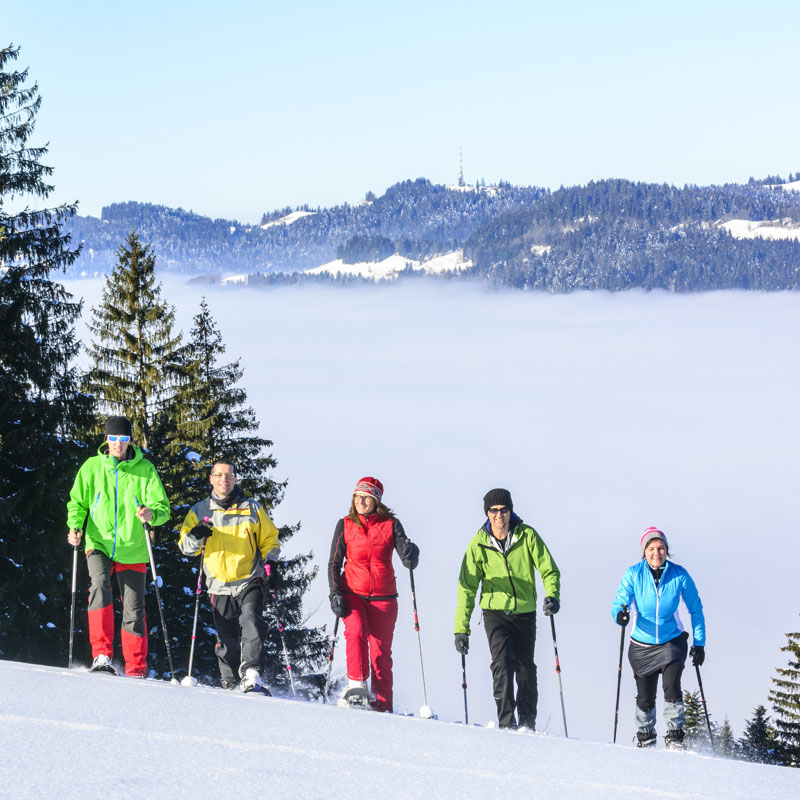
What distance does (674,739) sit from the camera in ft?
26.6

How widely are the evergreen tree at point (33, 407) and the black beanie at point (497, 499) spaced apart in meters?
11.8

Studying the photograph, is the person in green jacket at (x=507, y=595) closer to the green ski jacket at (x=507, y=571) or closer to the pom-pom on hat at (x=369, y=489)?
the green ski jacket at (x=507, y=571)

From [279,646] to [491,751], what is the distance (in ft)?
62.5

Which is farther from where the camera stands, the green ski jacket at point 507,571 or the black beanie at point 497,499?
the green ski jacket at point 507,571

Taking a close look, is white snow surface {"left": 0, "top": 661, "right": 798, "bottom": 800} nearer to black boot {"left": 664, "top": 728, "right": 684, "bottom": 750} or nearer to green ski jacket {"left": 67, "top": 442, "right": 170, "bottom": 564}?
black boot {"left": 664, "top": 728, "right": 684, "bottom": 750}

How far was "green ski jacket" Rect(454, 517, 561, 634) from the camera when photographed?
27.8ft

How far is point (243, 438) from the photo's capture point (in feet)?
88.5

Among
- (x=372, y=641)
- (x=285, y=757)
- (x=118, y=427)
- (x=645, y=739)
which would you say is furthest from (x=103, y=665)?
(x=645, y=739)

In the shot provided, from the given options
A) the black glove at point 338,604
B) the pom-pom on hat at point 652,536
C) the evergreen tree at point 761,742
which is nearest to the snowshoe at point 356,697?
the black glove at point 338,604

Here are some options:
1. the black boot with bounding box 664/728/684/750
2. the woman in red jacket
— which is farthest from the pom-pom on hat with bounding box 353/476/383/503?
the black boot with bounding box 664/728/684/750

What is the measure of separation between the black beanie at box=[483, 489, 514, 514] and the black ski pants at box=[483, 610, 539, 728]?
855 millimetres

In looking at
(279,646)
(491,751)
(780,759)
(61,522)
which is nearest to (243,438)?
(279,646)

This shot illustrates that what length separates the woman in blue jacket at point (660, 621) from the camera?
26.8 feet

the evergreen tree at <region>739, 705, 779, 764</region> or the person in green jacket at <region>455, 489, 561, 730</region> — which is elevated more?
the person in green jacket at <region>455, 489, 561, 730</region>
